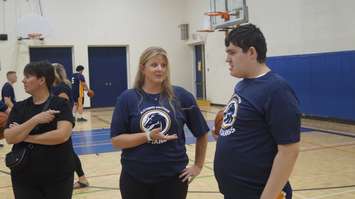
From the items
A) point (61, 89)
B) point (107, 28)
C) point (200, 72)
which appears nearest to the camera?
point (61, 89)

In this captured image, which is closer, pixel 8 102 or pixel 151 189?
pixel 151 189

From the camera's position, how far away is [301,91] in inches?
471

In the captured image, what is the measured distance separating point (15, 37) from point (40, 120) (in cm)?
1512

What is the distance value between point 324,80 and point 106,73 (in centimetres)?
1022

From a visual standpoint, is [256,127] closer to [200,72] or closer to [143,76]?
[143,76]

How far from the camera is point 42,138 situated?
2.78 metres

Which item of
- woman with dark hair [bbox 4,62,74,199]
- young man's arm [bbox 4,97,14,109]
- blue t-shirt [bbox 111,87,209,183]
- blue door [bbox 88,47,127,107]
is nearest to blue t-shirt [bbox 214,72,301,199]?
blue t-shirt [bbox 111,87,209,183]

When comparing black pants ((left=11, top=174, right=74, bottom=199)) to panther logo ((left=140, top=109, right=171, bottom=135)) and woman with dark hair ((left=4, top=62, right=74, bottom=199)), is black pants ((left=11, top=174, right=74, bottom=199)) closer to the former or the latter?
woman with dark hair ((left=4, top=62, right=74, bottom=199))

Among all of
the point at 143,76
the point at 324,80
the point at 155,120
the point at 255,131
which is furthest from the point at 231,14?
the point at 255,131

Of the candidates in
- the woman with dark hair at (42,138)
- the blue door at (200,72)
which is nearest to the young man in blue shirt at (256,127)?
the woman with dark hair at (42,138)

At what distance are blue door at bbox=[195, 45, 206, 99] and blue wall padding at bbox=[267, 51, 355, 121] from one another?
21.3 ft

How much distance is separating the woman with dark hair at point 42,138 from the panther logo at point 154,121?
1.98 ft

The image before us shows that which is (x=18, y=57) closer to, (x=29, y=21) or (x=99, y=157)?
(x=29, y=21)

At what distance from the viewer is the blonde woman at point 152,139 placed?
2641mm
